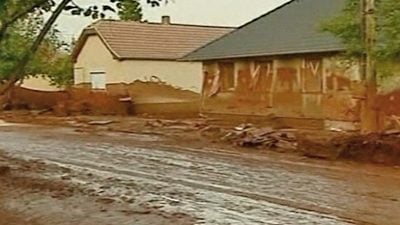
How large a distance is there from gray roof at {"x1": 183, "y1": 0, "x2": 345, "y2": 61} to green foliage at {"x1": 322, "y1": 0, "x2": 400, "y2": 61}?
4342 millimetres

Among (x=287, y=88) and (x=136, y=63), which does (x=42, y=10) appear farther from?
(x=136, y=63)

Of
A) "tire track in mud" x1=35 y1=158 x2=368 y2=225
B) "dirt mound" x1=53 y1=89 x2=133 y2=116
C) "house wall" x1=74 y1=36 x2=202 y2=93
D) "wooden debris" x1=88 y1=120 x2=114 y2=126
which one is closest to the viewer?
"tire track in mud" x1=35 y1=158 x2=368 y2=225

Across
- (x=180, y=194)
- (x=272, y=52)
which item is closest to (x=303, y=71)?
(x=272, y=52)

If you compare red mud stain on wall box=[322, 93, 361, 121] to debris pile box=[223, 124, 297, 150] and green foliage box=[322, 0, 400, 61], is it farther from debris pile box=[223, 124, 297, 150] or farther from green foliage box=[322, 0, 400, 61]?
green foliage box=[322, 0, 400, 61]

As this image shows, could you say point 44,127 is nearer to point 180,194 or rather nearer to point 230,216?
point 180,194

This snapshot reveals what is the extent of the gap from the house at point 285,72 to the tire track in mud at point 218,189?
330 inches

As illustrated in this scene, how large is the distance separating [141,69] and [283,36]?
1362cm

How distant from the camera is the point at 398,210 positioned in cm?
1023

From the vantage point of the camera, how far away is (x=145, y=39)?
137ft

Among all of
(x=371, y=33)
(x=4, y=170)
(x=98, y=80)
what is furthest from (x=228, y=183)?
(x=98, y=80)

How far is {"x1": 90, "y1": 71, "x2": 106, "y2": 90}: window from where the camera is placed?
135 ft

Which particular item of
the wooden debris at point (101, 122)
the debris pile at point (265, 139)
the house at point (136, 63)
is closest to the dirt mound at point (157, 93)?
the house at point (136, 63)

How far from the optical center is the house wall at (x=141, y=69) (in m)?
39.6

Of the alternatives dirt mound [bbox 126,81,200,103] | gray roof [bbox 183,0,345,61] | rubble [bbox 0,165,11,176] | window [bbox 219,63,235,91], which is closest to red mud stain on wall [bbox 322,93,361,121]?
gray roof [bbox 183,0,345,61]
